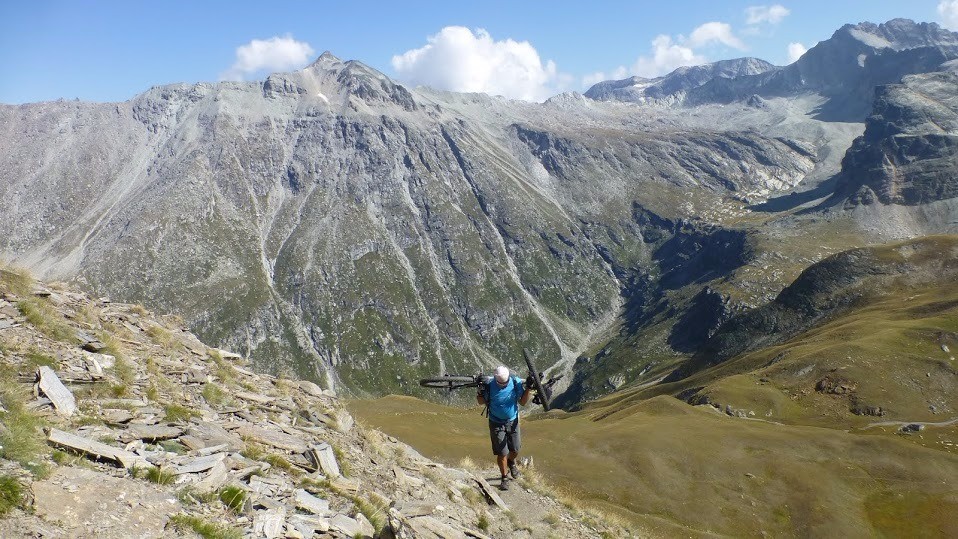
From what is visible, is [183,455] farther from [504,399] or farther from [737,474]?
[737,474]

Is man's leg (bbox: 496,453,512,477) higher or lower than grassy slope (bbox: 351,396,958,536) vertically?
higher

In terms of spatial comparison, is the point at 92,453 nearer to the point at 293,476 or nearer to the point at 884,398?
the point at 293,476

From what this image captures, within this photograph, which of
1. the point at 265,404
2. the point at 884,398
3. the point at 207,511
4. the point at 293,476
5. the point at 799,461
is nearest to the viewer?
the point at 207,511

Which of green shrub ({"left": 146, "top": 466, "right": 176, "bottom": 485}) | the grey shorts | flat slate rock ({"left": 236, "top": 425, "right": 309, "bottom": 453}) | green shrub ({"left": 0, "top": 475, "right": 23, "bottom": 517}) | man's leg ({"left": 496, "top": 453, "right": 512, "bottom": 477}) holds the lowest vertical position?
man's leg ({"left": 496, "top": 453, "right": 512, "bottom": 477})

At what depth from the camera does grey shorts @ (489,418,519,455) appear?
18.6 metres

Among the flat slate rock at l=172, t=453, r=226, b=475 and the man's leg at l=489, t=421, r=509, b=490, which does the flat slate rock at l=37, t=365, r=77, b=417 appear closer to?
the flat slate rock at l=172, t=453, r=226, b=475

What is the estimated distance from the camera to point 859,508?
3869 centimetres

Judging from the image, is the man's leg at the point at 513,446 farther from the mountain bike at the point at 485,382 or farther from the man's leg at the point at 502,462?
the mountain bike at the point at 485,382

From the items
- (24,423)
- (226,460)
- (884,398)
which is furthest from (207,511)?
(884,398)

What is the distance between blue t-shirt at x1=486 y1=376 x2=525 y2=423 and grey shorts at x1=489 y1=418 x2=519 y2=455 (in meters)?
0.45

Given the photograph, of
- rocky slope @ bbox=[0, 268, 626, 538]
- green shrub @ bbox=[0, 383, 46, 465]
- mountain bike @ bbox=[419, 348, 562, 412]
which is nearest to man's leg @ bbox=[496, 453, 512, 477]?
rocky slope @ bbox=[0, 268, 626, 538]

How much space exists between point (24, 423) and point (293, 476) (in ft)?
18.9

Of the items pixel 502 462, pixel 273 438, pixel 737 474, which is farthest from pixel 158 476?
pixel 737 474

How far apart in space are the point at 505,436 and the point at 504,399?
2.15 meters
